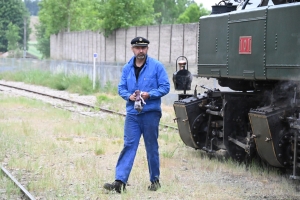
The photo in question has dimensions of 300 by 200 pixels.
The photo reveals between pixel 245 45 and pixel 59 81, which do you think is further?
pixel 59 81

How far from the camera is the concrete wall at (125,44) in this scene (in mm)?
27891

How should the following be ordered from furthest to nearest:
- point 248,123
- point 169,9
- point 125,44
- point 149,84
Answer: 1. point 169,9
2. point 125,44
3. point 248,123
4. point 149,84

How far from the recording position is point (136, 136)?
323 inches

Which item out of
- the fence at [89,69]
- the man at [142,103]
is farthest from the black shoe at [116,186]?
the fence at [89,69]

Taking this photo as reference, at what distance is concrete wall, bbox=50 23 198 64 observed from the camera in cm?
2789

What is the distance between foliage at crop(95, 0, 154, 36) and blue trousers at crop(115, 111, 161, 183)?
30.8 m

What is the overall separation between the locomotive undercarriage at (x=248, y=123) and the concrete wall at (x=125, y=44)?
15371 millimetres

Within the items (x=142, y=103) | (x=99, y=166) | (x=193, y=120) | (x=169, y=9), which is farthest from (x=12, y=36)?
(x=142, y=103)

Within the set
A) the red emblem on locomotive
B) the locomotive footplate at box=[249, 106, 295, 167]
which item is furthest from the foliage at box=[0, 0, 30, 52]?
the locomotive footplate at box=[249, 106, 295, 167]

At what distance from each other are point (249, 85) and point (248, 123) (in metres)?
0.65

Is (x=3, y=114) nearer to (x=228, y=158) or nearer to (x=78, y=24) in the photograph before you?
(x=228, y=158)

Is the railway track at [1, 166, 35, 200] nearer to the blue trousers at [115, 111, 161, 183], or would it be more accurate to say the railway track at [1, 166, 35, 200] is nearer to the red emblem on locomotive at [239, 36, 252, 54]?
the blue trousers at [115, 111, 161, 183]

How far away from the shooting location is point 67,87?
31.4 m

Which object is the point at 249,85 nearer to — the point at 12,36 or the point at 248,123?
the point at 248,123
